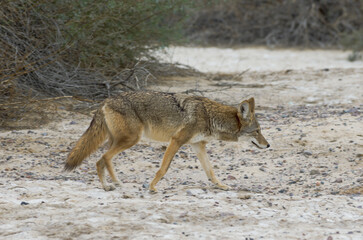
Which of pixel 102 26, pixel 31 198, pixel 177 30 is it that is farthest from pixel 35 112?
pixel 177 30

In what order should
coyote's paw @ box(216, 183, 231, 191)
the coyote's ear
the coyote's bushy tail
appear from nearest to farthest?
the coyote's bushy tail
coyote's paw @ box(216, 183, 231, 191)
the coyote's ear

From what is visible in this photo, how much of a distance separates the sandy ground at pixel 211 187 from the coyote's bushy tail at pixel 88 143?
0.26 m

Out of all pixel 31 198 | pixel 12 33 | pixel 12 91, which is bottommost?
pixel 31 198

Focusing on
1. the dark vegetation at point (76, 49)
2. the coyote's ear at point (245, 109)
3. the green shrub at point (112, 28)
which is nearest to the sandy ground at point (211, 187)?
the dark vegetation at point (76, 49)

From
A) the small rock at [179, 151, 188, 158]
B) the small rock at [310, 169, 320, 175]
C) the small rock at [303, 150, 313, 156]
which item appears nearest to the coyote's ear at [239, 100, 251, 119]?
the small rock at [310, 169, 320, 175]

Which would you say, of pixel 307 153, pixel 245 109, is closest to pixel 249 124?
pixel 245 109

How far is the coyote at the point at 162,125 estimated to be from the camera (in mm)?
5852

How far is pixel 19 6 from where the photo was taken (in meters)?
9.34

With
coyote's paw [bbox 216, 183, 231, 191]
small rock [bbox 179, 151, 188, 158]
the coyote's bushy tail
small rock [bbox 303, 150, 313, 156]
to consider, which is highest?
the coyote's bushy tail

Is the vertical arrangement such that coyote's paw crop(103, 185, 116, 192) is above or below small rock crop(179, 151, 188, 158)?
above

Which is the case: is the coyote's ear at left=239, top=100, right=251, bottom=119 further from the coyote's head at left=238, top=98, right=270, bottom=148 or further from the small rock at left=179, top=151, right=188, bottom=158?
the small rock at left=179, top=151, right=188, bottom=158

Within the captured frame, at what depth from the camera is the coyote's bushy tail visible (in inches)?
226

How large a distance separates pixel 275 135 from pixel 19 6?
455 centimetres

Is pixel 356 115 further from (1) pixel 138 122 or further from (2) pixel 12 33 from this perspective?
(2) pixel 12 33
